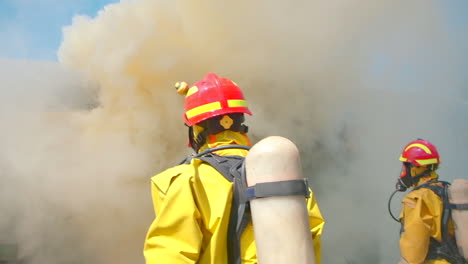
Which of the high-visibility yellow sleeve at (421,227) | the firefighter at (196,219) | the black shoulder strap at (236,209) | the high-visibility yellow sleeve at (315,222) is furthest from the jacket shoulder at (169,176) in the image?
the high-visibility yellow sleeve at (421,227)

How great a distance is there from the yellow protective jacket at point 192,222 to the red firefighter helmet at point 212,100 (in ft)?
1.04

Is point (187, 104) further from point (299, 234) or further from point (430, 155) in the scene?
point (430, 155)

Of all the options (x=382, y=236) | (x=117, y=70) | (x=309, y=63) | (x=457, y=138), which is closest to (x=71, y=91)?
(x=117, y=70)

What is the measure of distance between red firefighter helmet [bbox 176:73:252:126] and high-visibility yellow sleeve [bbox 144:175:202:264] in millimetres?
404

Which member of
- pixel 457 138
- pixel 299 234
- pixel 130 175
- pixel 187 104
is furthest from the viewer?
pixel 457 138

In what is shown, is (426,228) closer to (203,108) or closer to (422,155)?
(422,155)

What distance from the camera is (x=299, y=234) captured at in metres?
1.30

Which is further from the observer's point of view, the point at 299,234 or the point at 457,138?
the point at 457,138

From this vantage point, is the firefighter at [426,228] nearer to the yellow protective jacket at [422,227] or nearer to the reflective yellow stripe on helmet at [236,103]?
the yellow protective jacket at [422,227]

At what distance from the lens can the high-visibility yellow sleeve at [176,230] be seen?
55.4 inches

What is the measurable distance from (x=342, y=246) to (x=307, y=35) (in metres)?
3.77

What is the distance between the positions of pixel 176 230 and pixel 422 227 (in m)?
3.24

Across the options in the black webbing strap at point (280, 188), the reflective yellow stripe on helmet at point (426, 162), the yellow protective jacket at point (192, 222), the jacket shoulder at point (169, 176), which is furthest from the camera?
the reflective yellow stripe on helmet at point (426, 162)

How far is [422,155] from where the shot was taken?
15.3ft
